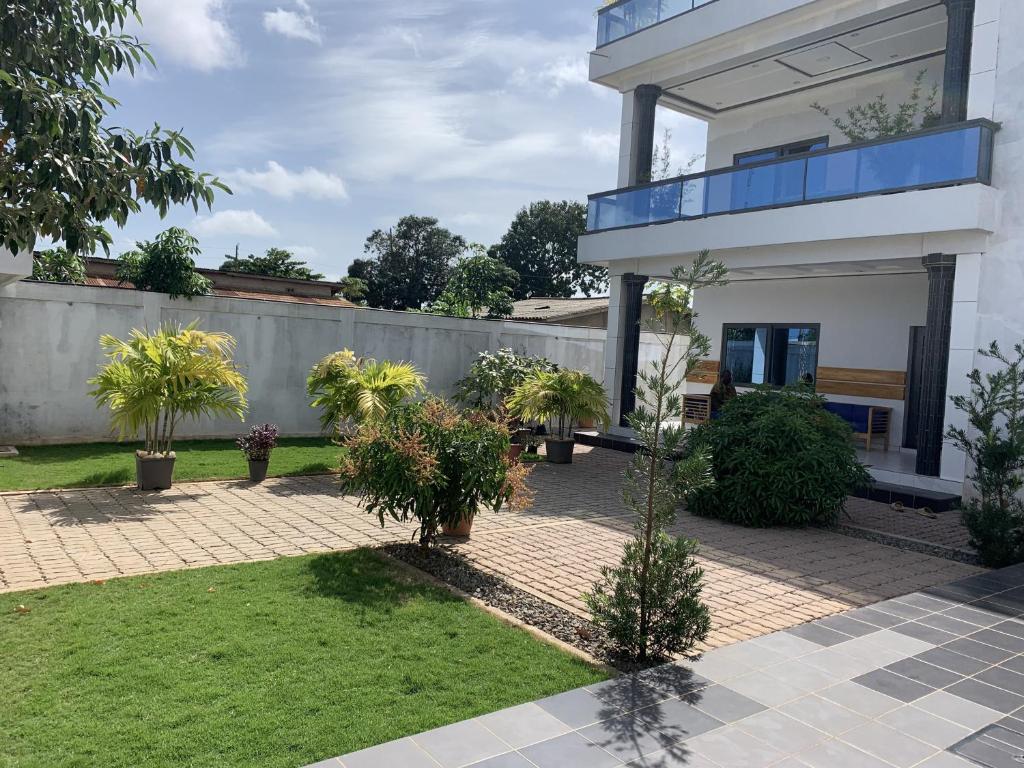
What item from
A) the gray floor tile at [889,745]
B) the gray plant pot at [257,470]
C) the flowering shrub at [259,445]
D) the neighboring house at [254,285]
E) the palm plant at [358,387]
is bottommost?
the gray floor tile at [889,745]

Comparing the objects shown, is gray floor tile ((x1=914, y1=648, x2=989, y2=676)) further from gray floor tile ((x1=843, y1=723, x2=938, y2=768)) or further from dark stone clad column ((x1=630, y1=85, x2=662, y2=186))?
dark stone clad column ((x1=630, y1=85, x2=662, y2=186))

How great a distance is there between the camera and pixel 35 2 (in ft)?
14.7

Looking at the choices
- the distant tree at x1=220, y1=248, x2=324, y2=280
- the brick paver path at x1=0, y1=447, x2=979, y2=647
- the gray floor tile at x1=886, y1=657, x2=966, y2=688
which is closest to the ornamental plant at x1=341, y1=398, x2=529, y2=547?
the brick paver path at x1=0, y1=447, x2=979, y2=647

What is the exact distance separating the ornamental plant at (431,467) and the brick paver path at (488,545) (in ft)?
2.20

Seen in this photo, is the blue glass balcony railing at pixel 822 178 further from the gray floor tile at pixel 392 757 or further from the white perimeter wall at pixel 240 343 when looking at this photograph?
the gray floor tile at pixel 392 757

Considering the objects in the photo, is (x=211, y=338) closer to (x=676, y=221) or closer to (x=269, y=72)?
(x=269, y=72)

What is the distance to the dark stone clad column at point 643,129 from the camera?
1536 centimetres

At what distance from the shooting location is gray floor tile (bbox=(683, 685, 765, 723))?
4.07 metres

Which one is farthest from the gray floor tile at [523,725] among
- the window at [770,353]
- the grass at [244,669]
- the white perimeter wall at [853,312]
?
the window at [770,353]

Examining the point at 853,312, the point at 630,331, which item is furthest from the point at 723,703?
the point at 853,312

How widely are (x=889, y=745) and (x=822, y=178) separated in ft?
32.3

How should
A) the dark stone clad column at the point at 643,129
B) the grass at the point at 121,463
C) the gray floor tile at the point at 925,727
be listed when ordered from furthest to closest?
1. the dark stone clad column at the point at 643,129
2. the grass at the point at 121,463
3. the gray floor tile at the point at 925,727

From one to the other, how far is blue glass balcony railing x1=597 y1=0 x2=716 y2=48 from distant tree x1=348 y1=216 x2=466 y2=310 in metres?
35.7

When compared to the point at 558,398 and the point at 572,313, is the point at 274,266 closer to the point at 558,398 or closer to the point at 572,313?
the point at 572,313
